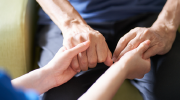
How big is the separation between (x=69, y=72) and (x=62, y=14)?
27 cm

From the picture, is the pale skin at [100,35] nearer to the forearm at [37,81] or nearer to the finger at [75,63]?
the finger at [75,63]

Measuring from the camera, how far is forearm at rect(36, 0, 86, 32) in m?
0.70

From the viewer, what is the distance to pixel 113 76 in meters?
0.50

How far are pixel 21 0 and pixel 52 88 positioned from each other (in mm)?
450

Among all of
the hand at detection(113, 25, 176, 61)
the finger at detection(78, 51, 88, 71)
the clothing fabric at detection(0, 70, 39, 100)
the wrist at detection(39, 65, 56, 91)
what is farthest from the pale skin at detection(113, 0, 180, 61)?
the clothing fabric at detection(0, 70, 39, 100)

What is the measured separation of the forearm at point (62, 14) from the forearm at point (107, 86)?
0.30 meters

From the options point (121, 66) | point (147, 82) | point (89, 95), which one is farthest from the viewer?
point (147, 82)

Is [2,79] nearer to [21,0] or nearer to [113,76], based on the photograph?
[113,76]

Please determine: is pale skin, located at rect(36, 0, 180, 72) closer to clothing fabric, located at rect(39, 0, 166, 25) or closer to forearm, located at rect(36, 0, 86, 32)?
forearm, located at rect(36, 0, 86, 32)

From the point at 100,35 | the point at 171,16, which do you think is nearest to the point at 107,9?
the point at 100,35

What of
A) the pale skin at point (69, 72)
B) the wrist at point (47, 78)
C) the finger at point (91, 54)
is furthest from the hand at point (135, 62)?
the wrist at point (47, 78)

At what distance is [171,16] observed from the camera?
80 cm

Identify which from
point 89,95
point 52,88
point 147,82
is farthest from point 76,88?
point 147,82

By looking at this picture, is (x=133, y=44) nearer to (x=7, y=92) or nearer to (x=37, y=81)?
(x=37, y=81)
